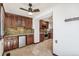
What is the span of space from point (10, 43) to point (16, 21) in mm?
1338

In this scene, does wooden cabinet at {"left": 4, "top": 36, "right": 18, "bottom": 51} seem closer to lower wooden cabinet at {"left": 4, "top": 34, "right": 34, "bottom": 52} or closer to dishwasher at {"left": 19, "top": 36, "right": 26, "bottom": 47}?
lower wooden cabinet at {"left": 4, "top": 34, "right": 34, "bottom": 52}

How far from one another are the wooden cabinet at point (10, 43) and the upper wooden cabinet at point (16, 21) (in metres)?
0.72

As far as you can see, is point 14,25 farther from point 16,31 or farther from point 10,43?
point 10,43

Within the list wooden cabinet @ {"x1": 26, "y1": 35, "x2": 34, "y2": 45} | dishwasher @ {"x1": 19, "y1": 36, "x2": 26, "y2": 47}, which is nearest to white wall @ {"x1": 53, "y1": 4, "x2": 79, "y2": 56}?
dishwasher @ {"x1": 19, "y1": 36, "x2": 26, "y2": 47}

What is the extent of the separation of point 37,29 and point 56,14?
297 cm

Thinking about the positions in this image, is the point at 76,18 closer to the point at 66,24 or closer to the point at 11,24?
the point at 66,24

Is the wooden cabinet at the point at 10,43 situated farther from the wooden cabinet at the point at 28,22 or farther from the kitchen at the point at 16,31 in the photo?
the wooden cabinet at the point at 28,22

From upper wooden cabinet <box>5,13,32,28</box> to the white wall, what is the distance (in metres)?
2.42

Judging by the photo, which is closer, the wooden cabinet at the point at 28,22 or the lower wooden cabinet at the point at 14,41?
the lower wooden cabinet at the point at 14,41

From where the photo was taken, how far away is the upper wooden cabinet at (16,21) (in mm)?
4104

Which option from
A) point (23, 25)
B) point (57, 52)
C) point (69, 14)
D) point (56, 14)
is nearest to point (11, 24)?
point (23, 25)

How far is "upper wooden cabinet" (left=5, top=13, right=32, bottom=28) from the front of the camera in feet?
13.5

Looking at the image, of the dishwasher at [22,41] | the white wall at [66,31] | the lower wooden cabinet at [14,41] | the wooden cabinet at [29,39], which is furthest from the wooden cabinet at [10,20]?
the white wall at [66,31]

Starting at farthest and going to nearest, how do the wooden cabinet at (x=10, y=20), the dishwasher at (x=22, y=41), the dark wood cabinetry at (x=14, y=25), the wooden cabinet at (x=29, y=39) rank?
the wooden cabinet at (x=29, y=39)
the dishwasher at (x=22, y=41)
the wooden cabinet at (x=10, y=20)
the dark wood cabinetry at (x=14, y=25)
